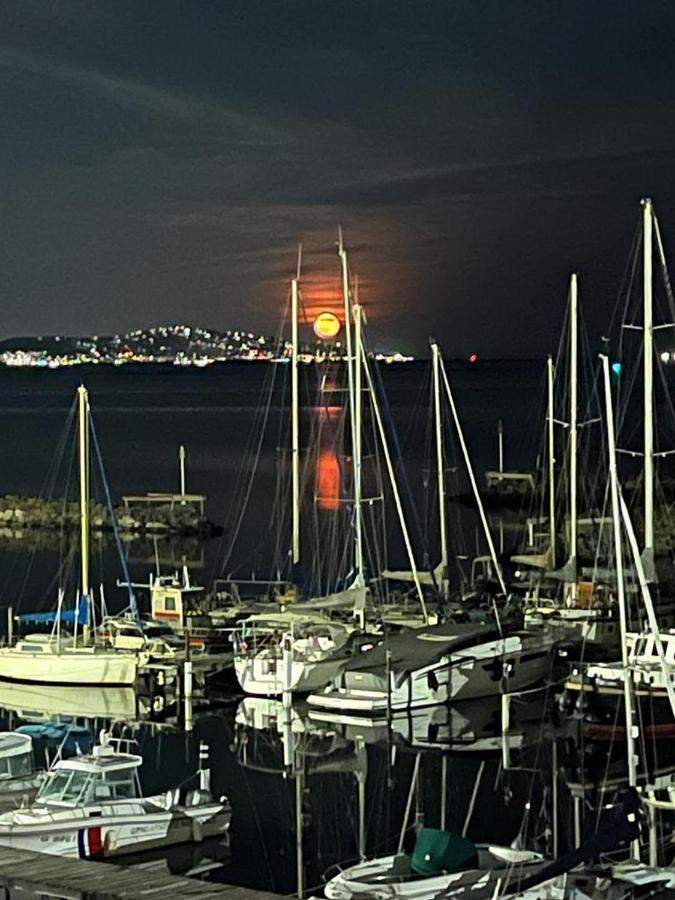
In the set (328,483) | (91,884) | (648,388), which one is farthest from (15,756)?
(328,483)

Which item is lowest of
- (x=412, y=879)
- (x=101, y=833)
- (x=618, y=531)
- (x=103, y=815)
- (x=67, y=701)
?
(x=412, y=879)

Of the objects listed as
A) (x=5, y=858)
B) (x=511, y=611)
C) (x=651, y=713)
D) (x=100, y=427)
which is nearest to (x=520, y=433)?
(x=100, y=427)

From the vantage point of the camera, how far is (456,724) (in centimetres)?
3444

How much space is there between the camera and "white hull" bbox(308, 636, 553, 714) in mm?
34688

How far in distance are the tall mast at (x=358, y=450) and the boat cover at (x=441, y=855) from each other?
1909 centimetres

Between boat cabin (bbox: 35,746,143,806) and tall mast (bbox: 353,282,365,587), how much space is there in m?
15.8

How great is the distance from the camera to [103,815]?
80.0 feet

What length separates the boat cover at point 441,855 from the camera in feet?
69.6

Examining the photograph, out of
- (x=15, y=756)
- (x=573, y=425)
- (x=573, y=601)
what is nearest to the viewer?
(x=15, y=756)

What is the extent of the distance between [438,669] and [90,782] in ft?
39.0

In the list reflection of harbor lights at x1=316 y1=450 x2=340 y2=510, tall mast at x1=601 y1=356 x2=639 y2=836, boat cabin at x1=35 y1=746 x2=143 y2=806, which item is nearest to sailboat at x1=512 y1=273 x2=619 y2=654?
tall mast at x1=601 y1=356 x2=639 y2=836

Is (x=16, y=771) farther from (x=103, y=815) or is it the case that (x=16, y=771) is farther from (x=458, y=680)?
(x=458, y=680)

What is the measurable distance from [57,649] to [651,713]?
1392 centimetres

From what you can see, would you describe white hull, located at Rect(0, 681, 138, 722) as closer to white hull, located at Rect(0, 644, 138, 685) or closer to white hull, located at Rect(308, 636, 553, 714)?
white hull, located at Rect(0, 644, 138, 685)
